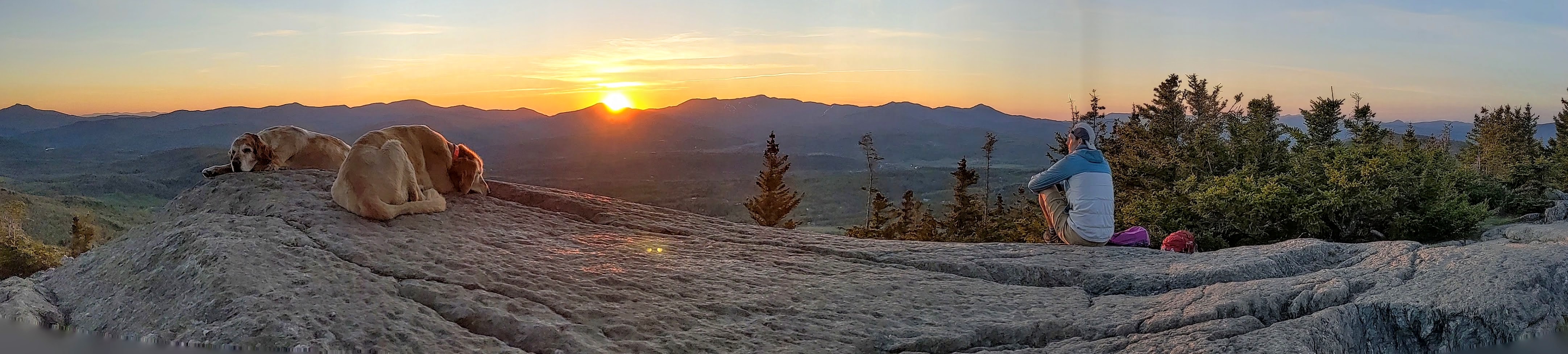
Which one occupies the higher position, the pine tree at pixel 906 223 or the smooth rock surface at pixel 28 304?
the smooth rock surface at pixel 28 304

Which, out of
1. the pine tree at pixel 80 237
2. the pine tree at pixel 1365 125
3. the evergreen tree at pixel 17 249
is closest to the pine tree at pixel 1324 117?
the pine tree at pixel 1365 125

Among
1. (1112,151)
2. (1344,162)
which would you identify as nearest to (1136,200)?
(1344,162)

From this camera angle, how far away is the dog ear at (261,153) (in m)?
9.38

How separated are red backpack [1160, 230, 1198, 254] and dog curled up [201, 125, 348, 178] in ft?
31.1

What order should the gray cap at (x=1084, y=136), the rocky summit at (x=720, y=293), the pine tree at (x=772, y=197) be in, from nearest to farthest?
the rocky summit at (x=720, y=293) < the gray cap at (x=1084, y=136) < the pine tree at (x=772, y=197)

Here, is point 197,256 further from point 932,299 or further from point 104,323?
point 932,299

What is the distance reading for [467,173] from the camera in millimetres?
9562

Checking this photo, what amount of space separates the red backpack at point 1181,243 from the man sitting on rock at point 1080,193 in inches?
25.4

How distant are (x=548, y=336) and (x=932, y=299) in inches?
118

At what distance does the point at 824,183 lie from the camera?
16938 cm

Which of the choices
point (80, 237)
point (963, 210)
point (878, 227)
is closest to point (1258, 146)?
point (963, 210)

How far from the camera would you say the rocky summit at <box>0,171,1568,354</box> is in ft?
16.0

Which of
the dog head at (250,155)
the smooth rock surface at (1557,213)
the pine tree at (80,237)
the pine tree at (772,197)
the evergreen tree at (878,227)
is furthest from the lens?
the pine tree at (80,237)

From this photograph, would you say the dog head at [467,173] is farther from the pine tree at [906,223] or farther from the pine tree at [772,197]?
the pine tree at [772,197]
